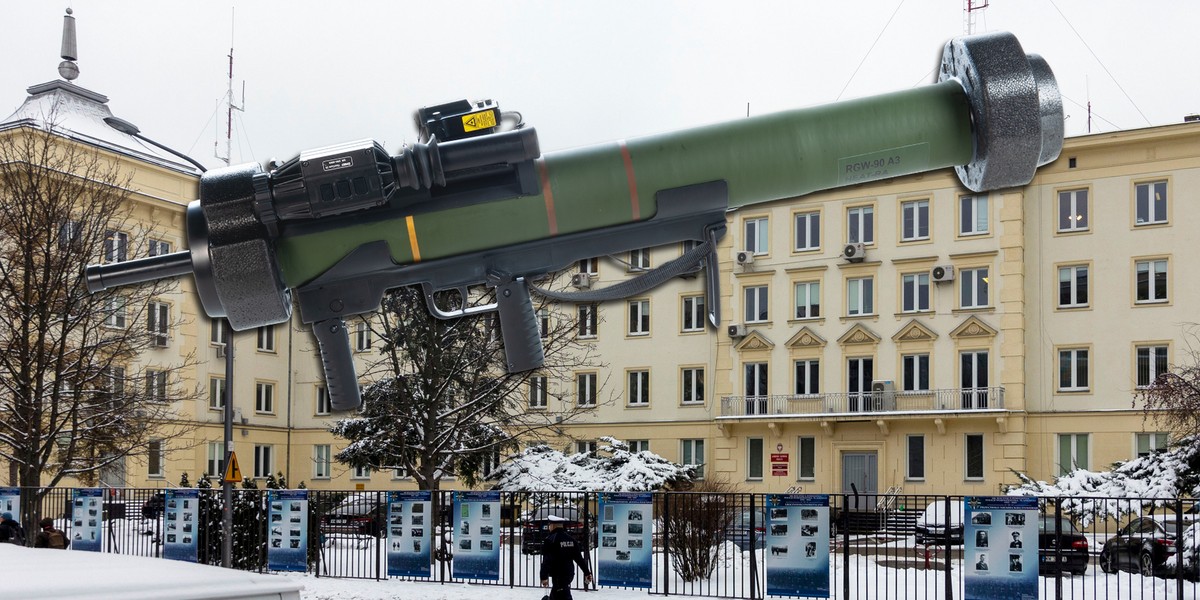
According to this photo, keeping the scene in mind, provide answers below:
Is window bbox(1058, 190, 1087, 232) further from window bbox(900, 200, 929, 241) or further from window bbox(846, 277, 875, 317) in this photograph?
window bbox(846, 277, 875, 317)

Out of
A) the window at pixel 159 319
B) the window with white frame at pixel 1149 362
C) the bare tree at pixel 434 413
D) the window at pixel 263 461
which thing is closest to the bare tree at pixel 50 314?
the window at pixel 159 319

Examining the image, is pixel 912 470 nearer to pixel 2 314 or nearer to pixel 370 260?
pixel 2 314

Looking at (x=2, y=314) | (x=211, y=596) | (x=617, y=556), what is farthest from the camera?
(x=2, y=314)

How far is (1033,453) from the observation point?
46656 millimetres

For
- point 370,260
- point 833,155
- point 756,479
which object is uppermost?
point 833,155

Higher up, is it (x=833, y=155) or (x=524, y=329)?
(x=833, y=155)

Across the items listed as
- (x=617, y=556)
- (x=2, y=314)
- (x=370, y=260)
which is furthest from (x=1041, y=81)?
(x=2, y=314)

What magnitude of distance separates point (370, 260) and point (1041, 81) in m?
1.34

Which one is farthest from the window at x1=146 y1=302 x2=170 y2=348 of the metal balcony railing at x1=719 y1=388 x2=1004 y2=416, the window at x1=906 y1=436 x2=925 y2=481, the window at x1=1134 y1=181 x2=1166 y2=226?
the window at x1=1134 y1=181 x2=1166 y2=226

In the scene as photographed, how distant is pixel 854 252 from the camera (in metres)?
47.6

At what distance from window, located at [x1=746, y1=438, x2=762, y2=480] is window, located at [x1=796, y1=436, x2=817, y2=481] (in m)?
1.53

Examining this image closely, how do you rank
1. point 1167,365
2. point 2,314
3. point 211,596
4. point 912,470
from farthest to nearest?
point 912,470, point 1167,365, point 2,314, point 211,596

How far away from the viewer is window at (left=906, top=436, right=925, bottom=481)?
4859 cm

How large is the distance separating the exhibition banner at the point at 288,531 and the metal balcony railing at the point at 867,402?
29.4 meters
